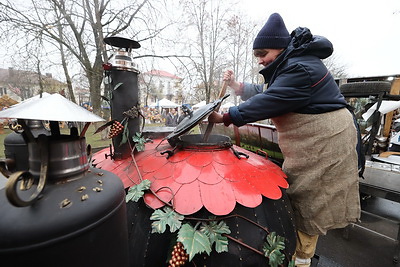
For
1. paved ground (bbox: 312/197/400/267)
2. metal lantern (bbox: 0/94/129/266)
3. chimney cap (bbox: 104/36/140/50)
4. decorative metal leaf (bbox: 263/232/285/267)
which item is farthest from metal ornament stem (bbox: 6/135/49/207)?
paved ground (bbox: 312/197/400/267)

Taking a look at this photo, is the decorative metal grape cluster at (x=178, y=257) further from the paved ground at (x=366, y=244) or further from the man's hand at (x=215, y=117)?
the paved ground at (x=366, y=244)

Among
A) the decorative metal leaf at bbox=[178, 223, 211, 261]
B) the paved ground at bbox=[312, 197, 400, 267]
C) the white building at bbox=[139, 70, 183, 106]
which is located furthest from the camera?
the white building at bbox=[139, 70, 183, 106]

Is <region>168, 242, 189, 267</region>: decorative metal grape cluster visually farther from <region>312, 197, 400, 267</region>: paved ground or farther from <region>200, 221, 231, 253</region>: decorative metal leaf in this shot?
<region>312, 197, 400, 267</region>: paved ground

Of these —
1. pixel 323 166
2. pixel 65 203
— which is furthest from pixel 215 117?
pixel 65 203

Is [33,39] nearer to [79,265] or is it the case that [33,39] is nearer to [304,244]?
[79,265]

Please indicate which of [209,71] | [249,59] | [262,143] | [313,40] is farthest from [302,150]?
[249,59]

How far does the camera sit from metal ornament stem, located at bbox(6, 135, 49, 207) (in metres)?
0.68

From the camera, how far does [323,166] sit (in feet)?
5.30

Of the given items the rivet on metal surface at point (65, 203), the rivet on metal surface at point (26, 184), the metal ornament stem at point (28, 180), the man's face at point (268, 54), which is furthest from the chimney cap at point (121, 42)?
the rivet on metal surface at point (65, 203)

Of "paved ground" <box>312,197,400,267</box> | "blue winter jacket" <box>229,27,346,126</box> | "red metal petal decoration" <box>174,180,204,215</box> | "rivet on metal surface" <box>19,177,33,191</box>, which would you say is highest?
"blue winter jacket" <box>229,27,346,126</box>

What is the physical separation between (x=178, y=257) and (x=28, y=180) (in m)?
0.93

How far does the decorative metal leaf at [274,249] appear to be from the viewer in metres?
1.31

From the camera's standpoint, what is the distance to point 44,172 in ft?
2.83

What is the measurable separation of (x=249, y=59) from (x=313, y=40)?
61.6ft
